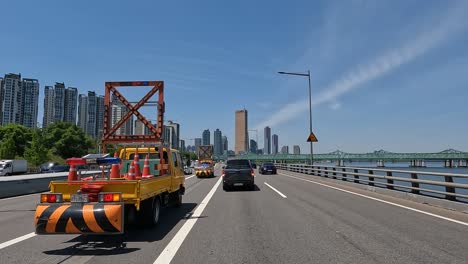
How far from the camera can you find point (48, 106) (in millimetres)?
127875

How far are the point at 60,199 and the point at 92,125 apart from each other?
139090mm

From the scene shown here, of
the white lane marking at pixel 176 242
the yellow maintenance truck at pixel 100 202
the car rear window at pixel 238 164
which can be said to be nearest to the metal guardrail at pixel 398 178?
the car rear window at pixel 238 164

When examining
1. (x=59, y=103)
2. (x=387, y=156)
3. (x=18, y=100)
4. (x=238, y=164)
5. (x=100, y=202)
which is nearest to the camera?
(x=100, y=202)

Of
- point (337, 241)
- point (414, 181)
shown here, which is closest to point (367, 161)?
point (414, 181)

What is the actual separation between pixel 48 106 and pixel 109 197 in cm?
13469

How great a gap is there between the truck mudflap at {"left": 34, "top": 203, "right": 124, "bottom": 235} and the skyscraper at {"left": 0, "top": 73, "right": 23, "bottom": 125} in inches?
4607

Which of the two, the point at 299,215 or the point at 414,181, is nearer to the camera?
the point at 299,215

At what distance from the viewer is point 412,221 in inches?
382

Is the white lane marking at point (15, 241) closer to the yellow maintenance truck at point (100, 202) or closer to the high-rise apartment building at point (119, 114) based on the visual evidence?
the yellow maintenance truck at point (100, 202)

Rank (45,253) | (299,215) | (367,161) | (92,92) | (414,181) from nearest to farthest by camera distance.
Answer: (45,253) < (299,215) < (414,181) < (367,161) < (92,92)

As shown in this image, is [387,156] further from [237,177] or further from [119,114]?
[119,114]

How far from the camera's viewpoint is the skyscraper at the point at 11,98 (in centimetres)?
10819

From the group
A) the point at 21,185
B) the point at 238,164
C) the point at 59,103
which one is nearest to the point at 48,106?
the point at 59,103

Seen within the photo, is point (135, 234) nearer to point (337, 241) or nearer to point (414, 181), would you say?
point (337, 241)
